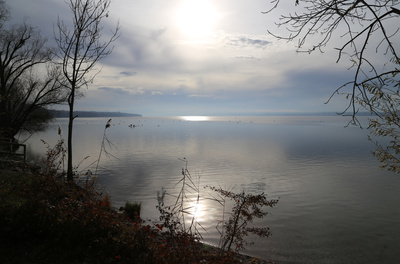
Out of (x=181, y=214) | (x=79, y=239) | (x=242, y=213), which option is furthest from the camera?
(x=181, y=214)

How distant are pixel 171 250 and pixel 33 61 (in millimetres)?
35371

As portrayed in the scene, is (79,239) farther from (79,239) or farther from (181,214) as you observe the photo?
(181,214)

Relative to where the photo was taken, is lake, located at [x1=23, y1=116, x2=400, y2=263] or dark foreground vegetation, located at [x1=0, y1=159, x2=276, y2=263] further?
lake, located at [x1=23, y1=116, x2=400, y2=263]

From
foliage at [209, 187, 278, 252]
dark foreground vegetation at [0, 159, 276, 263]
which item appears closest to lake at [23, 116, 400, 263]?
foliage at [209, 187, 278, 252]

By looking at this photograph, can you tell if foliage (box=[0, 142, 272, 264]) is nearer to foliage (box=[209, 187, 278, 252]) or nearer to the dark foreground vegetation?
the dark foreground vegetation

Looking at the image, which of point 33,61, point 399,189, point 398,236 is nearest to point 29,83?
point 33,61

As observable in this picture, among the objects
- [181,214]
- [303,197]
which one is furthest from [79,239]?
[303,197]

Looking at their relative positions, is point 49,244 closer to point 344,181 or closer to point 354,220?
point 354,220

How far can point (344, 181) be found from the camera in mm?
25391

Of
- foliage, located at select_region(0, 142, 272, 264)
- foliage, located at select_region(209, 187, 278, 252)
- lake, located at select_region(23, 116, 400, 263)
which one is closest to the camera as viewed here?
foliage, located at select_region(0, 142, 272, 264)

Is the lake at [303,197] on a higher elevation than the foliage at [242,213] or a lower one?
lower

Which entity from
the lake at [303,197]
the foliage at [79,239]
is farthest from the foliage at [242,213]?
the lake at [303,197]

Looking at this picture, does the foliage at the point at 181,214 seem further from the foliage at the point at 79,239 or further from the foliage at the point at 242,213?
the foliage at the point at 242,213

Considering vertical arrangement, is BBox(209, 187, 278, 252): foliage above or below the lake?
above
